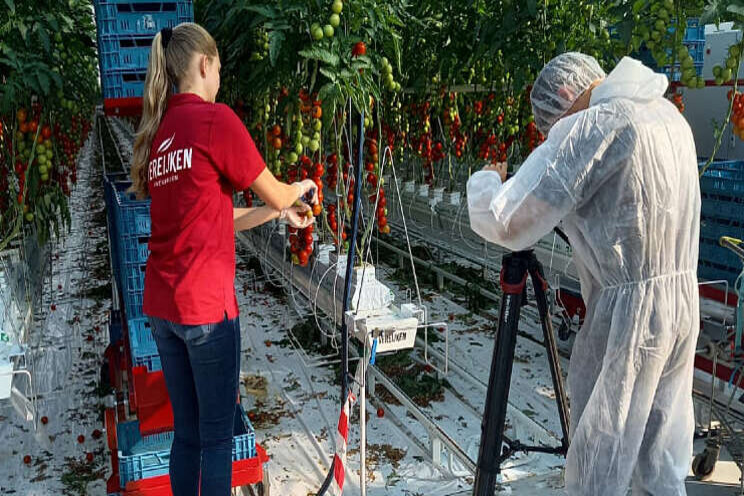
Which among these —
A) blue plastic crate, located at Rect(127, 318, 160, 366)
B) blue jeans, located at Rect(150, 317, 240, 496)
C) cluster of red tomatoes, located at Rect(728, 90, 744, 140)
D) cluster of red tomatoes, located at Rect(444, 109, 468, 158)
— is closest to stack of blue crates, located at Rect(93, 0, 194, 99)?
blue plastic crate, located at Rect(127, 318, 160, 366)

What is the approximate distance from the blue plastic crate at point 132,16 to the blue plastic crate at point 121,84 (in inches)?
6.1

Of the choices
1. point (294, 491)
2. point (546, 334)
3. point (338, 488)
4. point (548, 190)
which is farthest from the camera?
point (294, 491)

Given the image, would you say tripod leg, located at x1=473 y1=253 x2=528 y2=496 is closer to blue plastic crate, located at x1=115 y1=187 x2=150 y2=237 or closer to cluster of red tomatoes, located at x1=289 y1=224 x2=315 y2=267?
blue plastic crate, located at x1=115 y1=187 x2=150 y2=237

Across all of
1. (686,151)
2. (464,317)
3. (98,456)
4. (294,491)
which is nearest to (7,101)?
(98,456)

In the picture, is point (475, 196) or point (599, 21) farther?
point (599, 21)

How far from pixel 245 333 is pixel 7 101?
7.44 ft

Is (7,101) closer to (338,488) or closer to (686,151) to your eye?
(338,488)

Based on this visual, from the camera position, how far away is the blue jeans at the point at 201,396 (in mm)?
1701

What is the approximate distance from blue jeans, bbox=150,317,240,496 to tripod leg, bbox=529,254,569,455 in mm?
790

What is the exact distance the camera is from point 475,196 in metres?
1.64

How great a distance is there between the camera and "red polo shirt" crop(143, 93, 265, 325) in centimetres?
162

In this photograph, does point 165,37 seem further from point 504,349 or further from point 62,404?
point 62,404

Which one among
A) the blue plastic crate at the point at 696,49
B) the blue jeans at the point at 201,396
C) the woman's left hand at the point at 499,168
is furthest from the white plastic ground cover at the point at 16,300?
the blue plastic crate at the point at 696,49

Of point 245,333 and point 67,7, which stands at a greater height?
point 67,7
